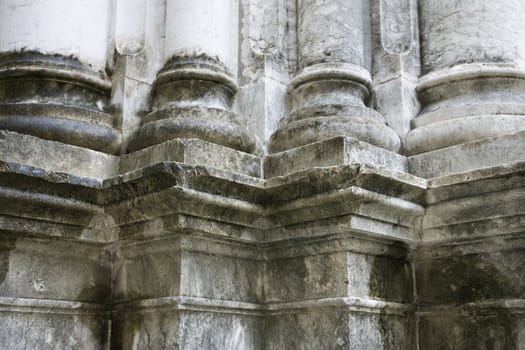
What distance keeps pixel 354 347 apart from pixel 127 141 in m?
1.35

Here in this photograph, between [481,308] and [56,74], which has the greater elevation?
[56,74]

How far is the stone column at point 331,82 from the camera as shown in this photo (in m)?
3.14

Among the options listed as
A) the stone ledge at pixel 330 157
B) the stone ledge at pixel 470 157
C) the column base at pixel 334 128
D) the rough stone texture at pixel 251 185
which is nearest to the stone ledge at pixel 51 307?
the rough stone texture at pixel 251 185

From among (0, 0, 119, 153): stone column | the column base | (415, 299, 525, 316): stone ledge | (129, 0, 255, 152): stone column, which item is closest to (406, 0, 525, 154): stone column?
the column base

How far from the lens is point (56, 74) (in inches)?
122

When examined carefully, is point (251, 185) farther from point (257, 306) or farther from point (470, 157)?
point (470, 157)

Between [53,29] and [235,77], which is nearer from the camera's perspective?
[53,29]

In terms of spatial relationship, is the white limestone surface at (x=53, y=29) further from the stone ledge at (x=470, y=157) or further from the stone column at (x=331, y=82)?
the stone ledge at (x=470, y=157)

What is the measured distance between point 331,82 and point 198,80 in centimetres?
66

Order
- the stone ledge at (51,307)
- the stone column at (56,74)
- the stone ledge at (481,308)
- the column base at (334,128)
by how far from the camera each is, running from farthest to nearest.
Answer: the column base at (334,128), the stone column at (56,74), the stone ledge at (481,308), the stone ledge at (51,307)

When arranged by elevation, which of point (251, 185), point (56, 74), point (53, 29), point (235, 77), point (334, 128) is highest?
point (53, 29)

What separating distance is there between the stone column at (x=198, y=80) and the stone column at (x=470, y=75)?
90 centimetres

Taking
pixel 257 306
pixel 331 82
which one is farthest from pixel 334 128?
pixel 257 306

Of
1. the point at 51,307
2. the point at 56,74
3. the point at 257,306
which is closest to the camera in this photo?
the point at 51,307
